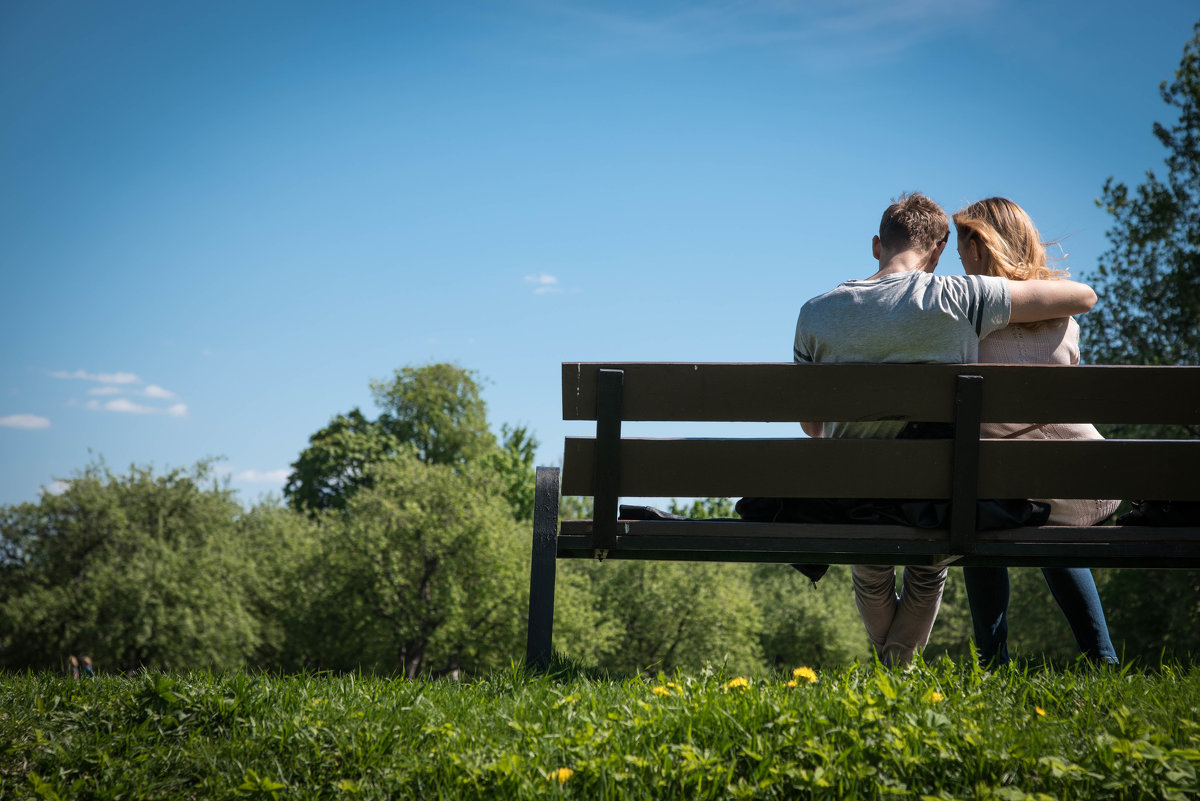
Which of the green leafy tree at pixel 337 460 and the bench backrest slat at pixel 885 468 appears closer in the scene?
the bench backrest slat at pixel 885 468

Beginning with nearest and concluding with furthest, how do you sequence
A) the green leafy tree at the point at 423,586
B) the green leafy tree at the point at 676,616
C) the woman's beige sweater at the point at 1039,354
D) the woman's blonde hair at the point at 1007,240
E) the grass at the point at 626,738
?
the grass at the point at 626,738 < the woman's beige sweater at the point at 1039,354 < the woman's blonde hair at the point at 1007,240 < the green leafy tree at the point at 423,586 < the green leafy tree at the point at 676,616

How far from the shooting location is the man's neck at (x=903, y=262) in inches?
141

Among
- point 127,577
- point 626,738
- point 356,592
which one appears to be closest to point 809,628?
point 356,592

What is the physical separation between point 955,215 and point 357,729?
126 inches

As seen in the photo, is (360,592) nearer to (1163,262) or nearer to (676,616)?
(676,616)

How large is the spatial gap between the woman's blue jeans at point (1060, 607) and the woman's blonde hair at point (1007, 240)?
48.6 inches

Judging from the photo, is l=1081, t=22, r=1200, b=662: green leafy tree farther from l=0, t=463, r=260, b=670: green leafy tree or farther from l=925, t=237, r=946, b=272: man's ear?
l=0, t=463, r=260, b=670: green leafy tree

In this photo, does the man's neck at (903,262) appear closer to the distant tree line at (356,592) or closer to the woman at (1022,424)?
the woman at (1022,424)

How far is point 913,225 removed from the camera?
3652 mm

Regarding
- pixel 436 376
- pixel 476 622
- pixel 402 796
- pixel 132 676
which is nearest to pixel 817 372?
pixel 402 796

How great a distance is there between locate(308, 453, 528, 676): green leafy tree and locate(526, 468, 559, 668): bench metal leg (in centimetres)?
2655

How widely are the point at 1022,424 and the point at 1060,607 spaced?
2.74 ft

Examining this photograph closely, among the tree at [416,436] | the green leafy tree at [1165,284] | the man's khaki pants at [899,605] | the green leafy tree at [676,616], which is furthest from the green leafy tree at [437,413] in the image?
the man's khaki pants at [899,605]

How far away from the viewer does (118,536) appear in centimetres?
3272
